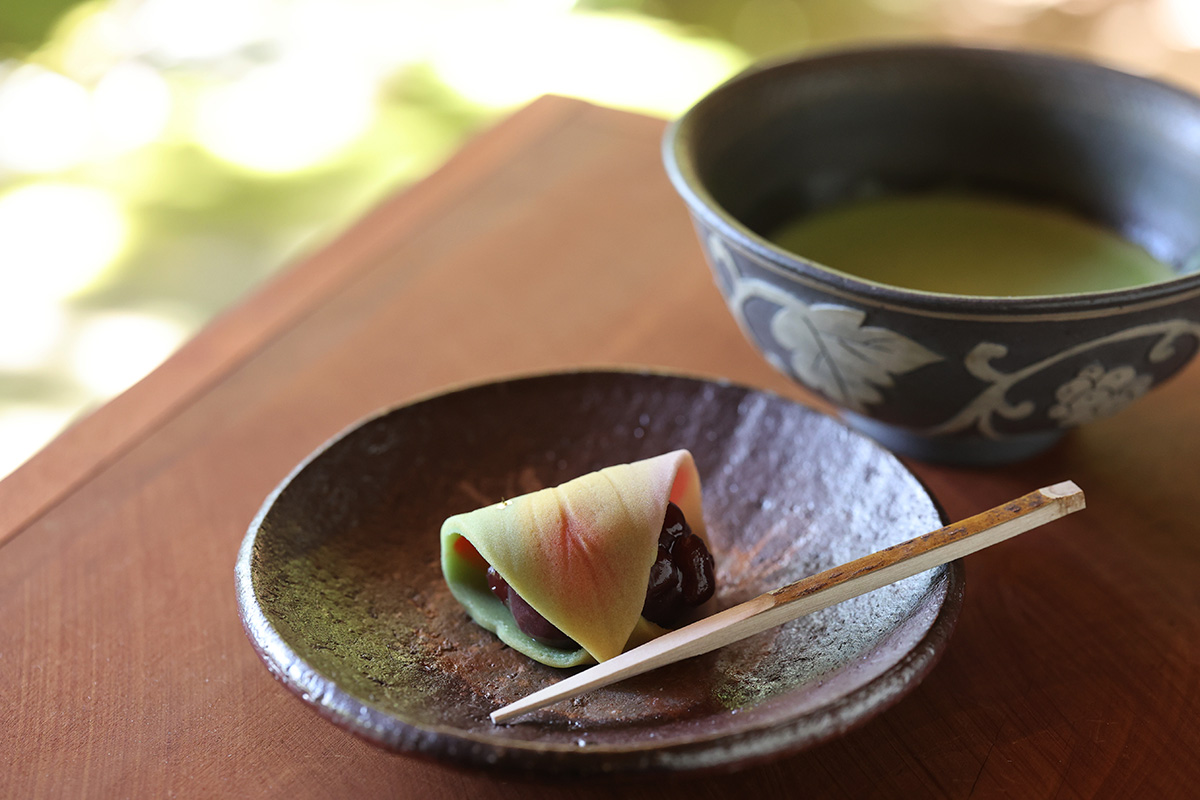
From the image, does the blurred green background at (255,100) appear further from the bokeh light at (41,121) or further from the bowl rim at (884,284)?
the bowl rim at (884,284)

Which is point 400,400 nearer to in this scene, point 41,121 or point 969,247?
point 969,247

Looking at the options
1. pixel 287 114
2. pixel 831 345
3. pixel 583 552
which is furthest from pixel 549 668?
pixel 287 114

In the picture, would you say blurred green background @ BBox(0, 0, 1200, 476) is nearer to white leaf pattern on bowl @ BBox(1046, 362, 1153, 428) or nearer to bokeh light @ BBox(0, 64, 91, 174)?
bokeh light @ BBox(0, 64, 91, 174)

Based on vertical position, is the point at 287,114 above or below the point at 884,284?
below

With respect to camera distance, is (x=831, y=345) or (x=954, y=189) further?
(x=954, y=189)

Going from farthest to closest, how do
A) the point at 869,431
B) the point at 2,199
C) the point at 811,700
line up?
the point at 2,199 < the point at 869,431 < the point at 811,700

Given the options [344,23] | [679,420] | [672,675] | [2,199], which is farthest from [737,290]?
[344,23]

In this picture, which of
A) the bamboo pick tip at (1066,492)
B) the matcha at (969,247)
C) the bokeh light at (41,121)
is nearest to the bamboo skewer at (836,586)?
the bamboo pick tip at (1066,492)

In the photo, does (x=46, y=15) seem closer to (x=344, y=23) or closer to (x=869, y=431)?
(x=344, y=23)
